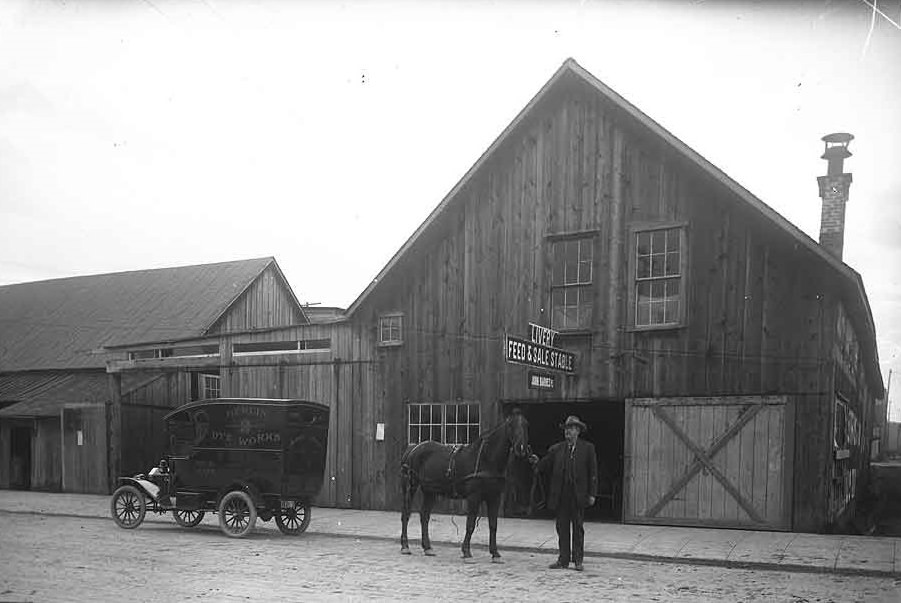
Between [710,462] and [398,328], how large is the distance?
6945 millimetres

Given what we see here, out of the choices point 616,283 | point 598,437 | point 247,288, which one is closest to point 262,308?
point 247,288

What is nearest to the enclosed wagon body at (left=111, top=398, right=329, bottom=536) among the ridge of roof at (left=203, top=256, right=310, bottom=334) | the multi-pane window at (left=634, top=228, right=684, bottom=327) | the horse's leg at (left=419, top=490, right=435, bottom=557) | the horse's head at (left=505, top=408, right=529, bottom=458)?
the horse's leg at (left=419, top=490, right=435, bottom=557)

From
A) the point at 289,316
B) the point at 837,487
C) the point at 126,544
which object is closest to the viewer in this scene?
the point at 126,544

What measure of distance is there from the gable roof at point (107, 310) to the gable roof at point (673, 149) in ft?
39.2

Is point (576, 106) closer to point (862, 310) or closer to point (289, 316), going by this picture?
point (862, 310)

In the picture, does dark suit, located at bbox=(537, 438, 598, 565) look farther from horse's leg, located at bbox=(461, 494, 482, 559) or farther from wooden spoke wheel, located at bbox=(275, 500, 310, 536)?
wooden spoke wheel, located at bbox=(275, 500, 310, 536)

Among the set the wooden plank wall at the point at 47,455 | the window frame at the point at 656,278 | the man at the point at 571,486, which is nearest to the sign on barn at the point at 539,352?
the window frame at the point at 656,278

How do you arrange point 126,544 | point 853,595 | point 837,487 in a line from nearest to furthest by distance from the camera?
point 853,595, point 126,544, point 837,487

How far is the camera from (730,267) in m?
14.5

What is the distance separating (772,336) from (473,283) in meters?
5.87

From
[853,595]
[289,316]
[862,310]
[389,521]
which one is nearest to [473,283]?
[389,521]

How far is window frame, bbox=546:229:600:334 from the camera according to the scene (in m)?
15.8

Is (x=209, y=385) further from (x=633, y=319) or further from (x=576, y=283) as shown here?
(x=633, y=319)

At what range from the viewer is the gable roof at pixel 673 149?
1357 cm
